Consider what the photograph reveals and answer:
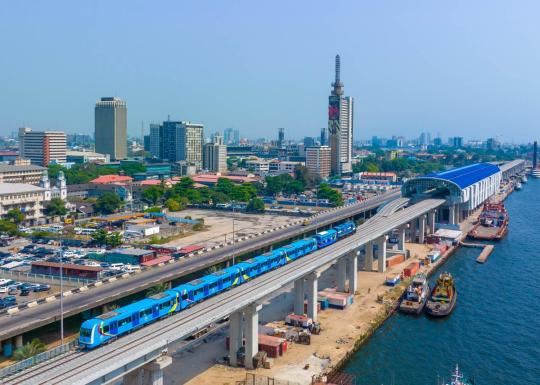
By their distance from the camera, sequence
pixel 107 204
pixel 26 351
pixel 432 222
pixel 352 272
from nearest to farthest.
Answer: pixel 26 351 < pixel 352 272 < pixel 432 222 < pixel 107 204

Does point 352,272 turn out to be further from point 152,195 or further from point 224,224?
point 152,195

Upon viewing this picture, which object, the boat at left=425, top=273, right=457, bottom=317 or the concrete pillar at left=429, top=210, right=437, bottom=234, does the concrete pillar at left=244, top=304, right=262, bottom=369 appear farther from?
the concrete pillar at left=429, top=210, right=437, bottom=234

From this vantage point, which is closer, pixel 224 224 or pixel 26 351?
pixel 26 351

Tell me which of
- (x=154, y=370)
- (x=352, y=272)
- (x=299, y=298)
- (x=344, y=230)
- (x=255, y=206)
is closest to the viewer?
(x=154, y=370)

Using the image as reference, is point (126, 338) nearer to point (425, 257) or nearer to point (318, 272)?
point (318, 272)

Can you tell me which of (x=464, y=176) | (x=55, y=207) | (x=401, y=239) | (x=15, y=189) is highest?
(x=464, y=176)

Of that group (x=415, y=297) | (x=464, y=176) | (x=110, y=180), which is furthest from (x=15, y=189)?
(x=464, y=176)

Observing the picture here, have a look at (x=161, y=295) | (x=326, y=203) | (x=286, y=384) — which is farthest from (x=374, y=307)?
(x=326, y=203)
